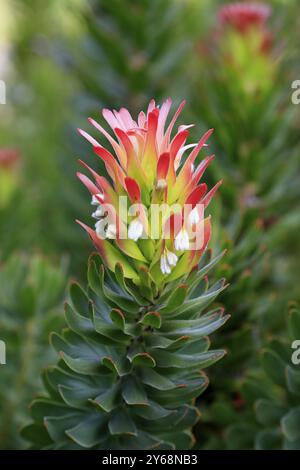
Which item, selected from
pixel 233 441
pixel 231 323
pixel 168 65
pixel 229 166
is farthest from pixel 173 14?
pixel 233 441

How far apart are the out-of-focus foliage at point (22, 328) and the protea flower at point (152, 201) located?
37cm

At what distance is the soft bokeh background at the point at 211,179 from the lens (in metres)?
1.06

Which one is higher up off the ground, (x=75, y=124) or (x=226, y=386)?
(x=75, y=124)

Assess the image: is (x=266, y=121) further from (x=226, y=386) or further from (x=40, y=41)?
(x=40, y=41)

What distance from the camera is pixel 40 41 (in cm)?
202

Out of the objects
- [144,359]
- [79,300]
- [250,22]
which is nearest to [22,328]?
[79,300]

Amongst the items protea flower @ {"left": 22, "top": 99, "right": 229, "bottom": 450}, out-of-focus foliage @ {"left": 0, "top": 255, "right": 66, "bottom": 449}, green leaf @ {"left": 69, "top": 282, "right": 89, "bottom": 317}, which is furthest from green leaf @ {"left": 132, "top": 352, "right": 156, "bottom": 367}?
out-of-focus foliage @ {"left": 0, "top": 255, "right": 66, "bottom": 449}

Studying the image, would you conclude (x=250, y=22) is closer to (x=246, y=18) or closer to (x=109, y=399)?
(x=246, y=18)

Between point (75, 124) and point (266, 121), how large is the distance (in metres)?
0.44

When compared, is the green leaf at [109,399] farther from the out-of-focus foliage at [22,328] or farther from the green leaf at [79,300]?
the out-of-focus foliage at [22,328]

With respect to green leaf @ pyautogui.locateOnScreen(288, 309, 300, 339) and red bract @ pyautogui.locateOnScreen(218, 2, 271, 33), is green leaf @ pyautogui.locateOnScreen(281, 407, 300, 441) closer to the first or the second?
green leaf @ pyautogui.locateOnScreen(288, 309, 300, 339)

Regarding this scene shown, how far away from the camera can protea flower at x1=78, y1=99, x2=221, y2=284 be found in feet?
2.34

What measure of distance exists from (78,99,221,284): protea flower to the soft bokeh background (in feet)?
0.68
